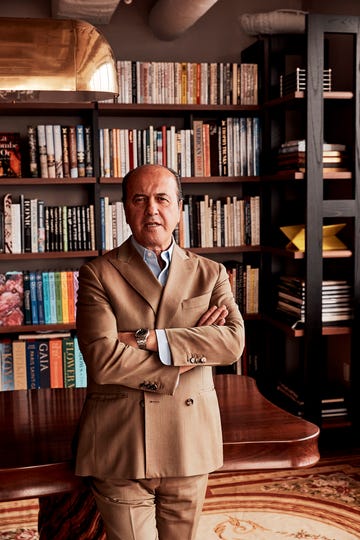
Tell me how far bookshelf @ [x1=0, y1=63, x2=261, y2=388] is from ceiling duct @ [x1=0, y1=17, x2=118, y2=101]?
84.8 inches

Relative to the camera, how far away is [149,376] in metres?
2.04

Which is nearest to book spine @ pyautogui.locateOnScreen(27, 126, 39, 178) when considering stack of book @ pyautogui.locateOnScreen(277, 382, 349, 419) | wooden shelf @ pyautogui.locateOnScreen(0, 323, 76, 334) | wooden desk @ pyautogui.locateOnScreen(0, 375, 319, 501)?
wooden shelf @ pyautogui.locateOnScreen(0, 323, 76, 334)

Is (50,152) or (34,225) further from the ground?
(50,152)

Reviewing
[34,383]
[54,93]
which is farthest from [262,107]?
[54,93]

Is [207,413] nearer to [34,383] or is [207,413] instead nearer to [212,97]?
[34,383]

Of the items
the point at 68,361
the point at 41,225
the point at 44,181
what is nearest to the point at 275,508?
the point at 68,361

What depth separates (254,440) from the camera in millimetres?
2264

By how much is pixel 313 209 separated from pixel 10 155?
1679 millimetres

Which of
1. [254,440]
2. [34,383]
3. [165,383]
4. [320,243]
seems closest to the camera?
[165,383]

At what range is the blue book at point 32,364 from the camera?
13.8 ft

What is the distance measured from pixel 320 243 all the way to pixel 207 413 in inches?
80.7

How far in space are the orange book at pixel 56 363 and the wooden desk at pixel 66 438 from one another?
4.54 feet

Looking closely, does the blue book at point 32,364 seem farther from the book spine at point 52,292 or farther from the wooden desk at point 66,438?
the wooden desk at point 66,438

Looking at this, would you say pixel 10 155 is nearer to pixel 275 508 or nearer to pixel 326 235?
pixel 326 235
